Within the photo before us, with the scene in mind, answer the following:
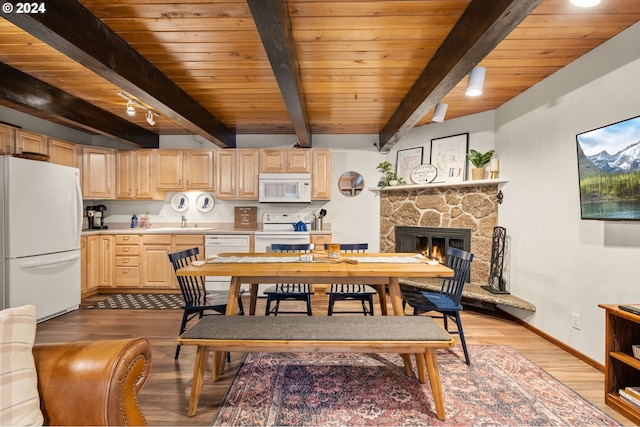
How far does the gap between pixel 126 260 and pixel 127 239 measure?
0.98 feet

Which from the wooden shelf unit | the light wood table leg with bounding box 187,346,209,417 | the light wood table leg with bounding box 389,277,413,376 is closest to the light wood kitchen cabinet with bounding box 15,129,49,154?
the light wood table leg with bounding box 187,346,209,417

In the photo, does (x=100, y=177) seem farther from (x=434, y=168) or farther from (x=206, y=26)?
(x=434, y=168)

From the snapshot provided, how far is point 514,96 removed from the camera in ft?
11.1

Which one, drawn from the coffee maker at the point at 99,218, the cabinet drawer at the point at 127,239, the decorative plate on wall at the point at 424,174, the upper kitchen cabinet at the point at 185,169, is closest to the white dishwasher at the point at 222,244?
the upper kitchen cabinet at the point at 185,169

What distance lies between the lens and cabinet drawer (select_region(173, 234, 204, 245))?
4371mm

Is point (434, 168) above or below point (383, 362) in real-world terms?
above

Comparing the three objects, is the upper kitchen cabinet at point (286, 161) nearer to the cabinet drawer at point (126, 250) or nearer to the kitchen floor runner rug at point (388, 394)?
the cabinet drawer at point (126, 250)

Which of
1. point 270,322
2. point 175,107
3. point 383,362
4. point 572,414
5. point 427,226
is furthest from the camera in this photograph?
point 427,226

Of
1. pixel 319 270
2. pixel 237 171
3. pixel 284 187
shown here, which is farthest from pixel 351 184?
pixel 319 270

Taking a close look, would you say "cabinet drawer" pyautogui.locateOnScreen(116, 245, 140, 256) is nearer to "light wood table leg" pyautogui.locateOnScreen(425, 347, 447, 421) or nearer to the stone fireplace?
the stone fireplace

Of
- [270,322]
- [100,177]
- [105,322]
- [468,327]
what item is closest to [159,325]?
[105,322]

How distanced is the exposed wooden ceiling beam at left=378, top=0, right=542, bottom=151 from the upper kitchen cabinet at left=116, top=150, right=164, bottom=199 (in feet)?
12.5

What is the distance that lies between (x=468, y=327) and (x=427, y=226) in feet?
4.87

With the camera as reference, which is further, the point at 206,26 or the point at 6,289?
the point at 6,289
